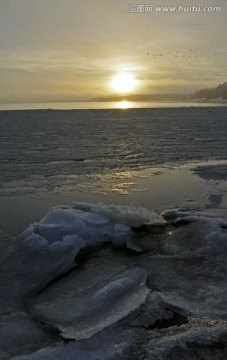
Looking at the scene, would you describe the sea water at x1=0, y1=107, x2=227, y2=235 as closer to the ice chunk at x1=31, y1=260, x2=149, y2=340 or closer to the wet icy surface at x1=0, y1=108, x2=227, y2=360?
the wet icy surface at x1=0, y1=108, x2=227, y2=360

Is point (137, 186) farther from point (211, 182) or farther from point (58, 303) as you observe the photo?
point (58, 303)

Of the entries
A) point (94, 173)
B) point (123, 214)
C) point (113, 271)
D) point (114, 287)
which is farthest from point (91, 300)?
point (94, 173)

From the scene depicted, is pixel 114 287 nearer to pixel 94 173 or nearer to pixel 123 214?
pixel 123 214

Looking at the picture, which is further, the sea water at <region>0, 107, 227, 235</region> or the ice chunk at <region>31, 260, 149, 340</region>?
the sea water at <region>0, 107, 227, 235</region>

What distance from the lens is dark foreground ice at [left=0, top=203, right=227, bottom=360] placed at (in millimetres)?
3238

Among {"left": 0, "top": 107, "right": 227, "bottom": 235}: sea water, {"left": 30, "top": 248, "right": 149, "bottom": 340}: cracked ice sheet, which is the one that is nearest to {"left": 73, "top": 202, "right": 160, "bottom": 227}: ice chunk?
{"left": 0, "top": 107, "right": 227, "bottom": 235}: sea water

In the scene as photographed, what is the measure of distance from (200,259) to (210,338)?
167 cm

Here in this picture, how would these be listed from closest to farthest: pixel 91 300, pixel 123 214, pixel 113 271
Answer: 1. pixel 91 300
2. pixel 113 271
3. pixel 123 214

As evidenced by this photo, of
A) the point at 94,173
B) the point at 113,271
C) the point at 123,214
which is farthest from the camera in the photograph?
the point at 94,173

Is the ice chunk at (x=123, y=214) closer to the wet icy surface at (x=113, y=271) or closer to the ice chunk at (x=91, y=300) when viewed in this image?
the wet icy surface at (x=113, y=271)

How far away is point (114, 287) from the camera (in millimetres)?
4121

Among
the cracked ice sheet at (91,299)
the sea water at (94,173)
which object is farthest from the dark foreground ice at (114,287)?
the sea water at (94,173)

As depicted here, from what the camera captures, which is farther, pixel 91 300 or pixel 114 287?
pixel 114 287

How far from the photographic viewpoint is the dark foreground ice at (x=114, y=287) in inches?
127
